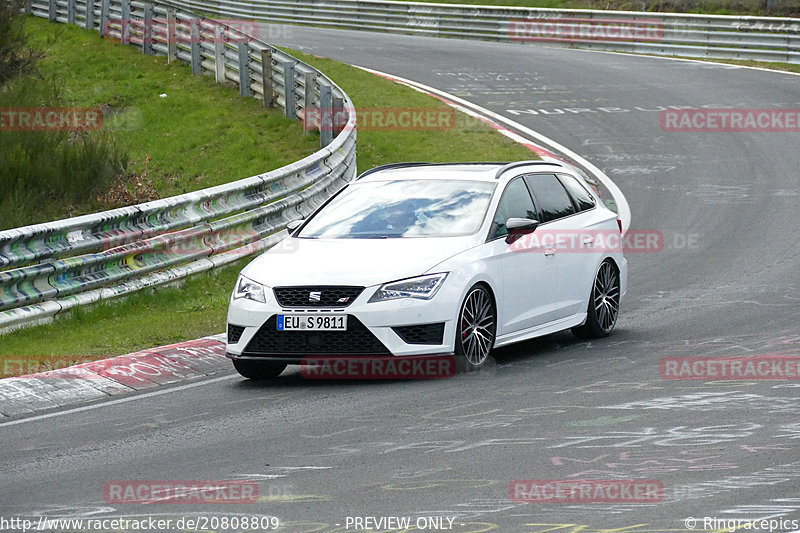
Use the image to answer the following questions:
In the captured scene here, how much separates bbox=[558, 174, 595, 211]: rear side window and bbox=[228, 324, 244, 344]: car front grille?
3.57 m

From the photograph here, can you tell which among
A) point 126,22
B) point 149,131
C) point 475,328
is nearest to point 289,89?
point 149,131

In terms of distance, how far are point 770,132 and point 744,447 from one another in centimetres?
1935

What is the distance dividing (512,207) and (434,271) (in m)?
1.55

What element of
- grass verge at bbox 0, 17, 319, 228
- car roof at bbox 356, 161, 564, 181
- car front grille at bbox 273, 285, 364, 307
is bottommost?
grass verge at bbox 0, 17, 319, 228

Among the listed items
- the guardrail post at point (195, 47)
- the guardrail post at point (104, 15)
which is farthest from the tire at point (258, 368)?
the guardrail post at point (104, 15)

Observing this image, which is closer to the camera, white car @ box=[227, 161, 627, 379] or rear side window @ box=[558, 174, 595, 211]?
white car @ box=[227, 161, 627, 379]

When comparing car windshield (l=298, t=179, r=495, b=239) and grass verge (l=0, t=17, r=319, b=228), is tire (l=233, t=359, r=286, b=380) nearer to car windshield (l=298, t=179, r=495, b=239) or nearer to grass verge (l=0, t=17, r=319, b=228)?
car windshield (l=298, t=179, r=495, b=239)

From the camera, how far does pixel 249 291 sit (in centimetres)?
1030

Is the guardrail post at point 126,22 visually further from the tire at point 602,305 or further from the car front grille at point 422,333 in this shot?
the car front grille at point 422,333

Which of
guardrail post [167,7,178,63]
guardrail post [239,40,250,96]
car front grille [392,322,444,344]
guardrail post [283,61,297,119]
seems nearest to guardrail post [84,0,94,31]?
guardrail post [167,7,178,63]

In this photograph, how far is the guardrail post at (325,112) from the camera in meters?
22.1

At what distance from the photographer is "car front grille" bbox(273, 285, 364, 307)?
9.91 m

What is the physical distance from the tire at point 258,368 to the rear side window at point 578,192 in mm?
3382

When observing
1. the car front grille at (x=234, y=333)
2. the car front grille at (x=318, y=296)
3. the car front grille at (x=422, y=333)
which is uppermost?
the car front grille at (x=318, y=296)
